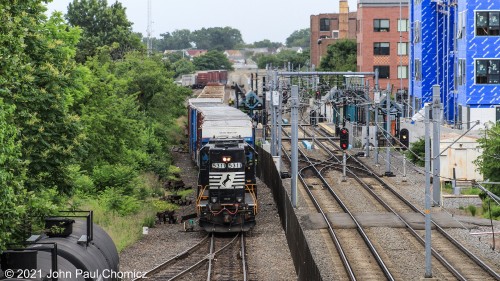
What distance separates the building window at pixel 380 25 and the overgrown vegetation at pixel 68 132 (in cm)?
4146

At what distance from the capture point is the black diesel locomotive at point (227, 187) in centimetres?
3284

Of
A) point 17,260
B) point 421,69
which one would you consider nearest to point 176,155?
point 421,69

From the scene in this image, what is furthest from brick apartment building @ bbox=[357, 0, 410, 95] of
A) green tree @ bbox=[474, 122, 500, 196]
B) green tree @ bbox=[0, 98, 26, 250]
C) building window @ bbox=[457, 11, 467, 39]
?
green tree @ bbox=[0, 98, 26, 250]

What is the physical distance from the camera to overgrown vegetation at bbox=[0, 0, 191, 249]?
1959 cm

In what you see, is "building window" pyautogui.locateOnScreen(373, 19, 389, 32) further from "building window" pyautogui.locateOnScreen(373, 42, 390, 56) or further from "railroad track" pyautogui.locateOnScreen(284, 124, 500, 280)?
"railroad track" pyautogui.locateOnScreen(284, 124, 500, 280)

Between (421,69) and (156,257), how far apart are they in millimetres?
50949

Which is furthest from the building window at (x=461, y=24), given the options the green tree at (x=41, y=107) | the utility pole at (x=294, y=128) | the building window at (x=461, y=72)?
the green tree at (x=41, y=107)

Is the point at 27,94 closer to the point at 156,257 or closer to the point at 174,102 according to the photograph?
the point at 156,257

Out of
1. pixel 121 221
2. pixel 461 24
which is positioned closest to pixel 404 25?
pixel 461 24

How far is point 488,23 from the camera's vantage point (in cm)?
6134

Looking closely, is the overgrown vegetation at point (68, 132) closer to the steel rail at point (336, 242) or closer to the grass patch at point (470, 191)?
the steel rail at point (336, 242)

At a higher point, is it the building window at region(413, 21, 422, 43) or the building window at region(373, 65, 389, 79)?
the building window at region(413, 21, 422, 43)

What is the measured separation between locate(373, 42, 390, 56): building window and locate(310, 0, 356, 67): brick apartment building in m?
43.0

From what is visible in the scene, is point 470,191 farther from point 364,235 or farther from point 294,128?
point 364,235
